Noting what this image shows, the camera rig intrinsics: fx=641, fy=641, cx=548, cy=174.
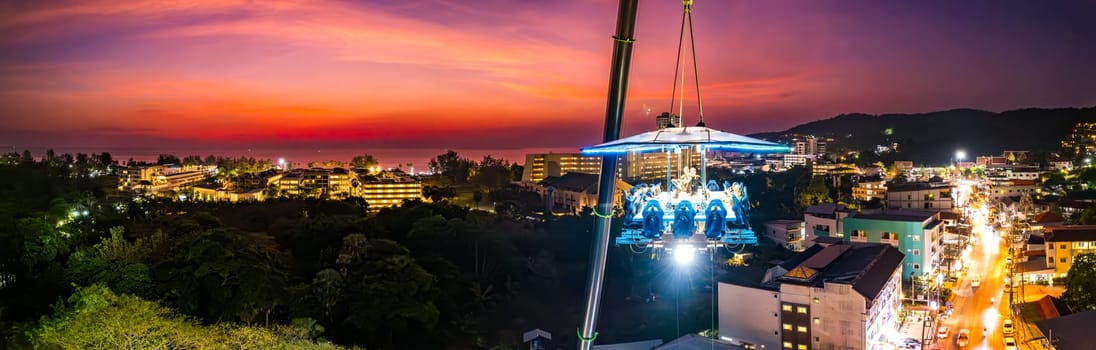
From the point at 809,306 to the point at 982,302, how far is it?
6.80 m

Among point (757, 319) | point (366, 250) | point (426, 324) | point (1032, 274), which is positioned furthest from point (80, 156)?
point (1032, 274)

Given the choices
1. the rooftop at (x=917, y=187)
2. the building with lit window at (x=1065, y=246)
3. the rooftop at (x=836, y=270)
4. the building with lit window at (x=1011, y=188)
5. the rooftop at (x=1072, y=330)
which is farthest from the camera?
the building with lit window at (x=1011, y=188)

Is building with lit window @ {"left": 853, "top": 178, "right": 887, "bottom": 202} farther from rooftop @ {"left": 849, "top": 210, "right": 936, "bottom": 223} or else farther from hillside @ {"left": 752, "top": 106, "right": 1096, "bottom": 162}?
hillside @ {"left": 752, "top": 106, "right": 1096, "bottom": 162}

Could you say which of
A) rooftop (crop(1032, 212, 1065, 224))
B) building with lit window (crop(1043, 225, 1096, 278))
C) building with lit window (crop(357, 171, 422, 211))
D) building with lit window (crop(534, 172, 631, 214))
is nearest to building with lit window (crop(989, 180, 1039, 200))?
rooftop (crop(1032, 212, 1065, 224))

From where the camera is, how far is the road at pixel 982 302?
12.6 metres

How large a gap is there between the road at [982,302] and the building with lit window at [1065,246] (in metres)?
1.26

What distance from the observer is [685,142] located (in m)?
2.71

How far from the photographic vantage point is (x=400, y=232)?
20.2 metres

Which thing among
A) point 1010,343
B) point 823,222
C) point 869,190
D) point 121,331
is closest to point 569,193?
point 823,222

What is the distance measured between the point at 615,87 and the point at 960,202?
32942mm

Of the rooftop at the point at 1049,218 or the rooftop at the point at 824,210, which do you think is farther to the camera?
the rooftop at the point at 1049,218

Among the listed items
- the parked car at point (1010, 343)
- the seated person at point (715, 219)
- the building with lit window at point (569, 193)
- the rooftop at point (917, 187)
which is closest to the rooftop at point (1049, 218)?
the rooftop at point (917, 187)

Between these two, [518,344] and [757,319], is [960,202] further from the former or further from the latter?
[518,344]

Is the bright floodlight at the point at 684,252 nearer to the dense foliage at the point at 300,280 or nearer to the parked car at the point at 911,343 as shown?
the dense foliage at the point at 300,280
